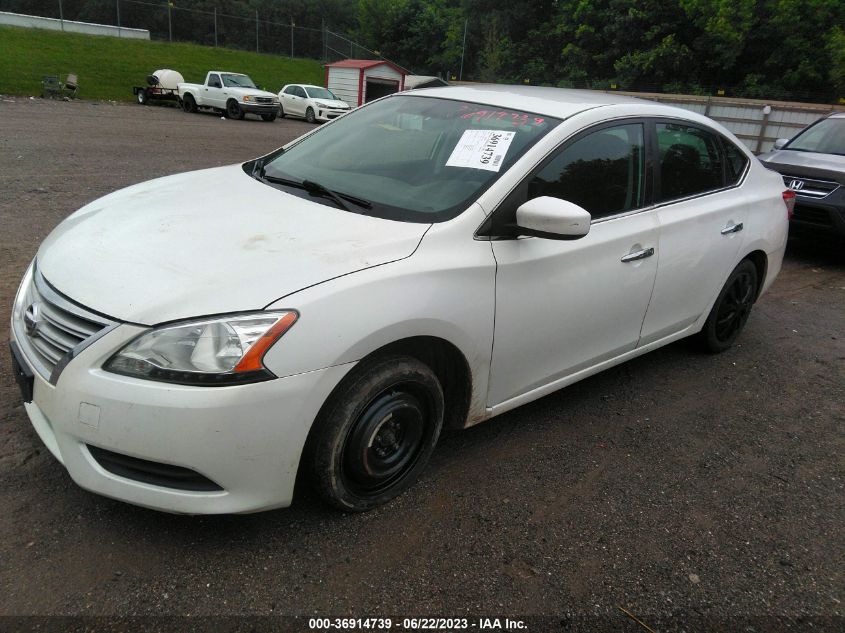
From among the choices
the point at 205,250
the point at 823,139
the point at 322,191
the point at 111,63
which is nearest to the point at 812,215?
the point at 823,139

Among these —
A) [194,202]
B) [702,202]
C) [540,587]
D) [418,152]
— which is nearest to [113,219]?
[194,202]

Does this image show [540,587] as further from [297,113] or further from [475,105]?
[297,113]

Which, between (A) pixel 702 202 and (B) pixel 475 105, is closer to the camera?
(B) pixel 475 105

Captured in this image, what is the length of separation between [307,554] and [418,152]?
6.36 feet

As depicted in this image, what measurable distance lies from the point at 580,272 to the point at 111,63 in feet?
121

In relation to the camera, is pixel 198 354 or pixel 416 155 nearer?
pixel 198 354

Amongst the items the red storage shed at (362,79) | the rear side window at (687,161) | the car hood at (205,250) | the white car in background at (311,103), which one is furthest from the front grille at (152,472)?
the red storage shed at (362,79)

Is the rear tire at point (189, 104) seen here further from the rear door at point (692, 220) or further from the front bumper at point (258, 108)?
the rear door at point (692, 220)

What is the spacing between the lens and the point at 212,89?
2492 cm

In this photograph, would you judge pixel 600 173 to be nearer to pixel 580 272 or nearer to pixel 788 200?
pixel 580 272

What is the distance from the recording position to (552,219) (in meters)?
2.61

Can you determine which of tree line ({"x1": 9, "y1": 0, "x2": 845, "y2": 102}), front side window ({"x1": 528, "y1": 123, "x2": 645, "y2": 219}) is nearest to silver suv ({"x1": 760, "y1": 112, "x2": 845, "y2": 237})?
front side window ({"x1": 528, "y1": 123, "x2": 645, "y2": 219})

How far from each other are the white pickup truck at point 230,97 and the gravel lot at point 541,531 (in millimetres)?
21645

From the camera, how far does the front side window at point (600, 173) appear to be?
299cm
